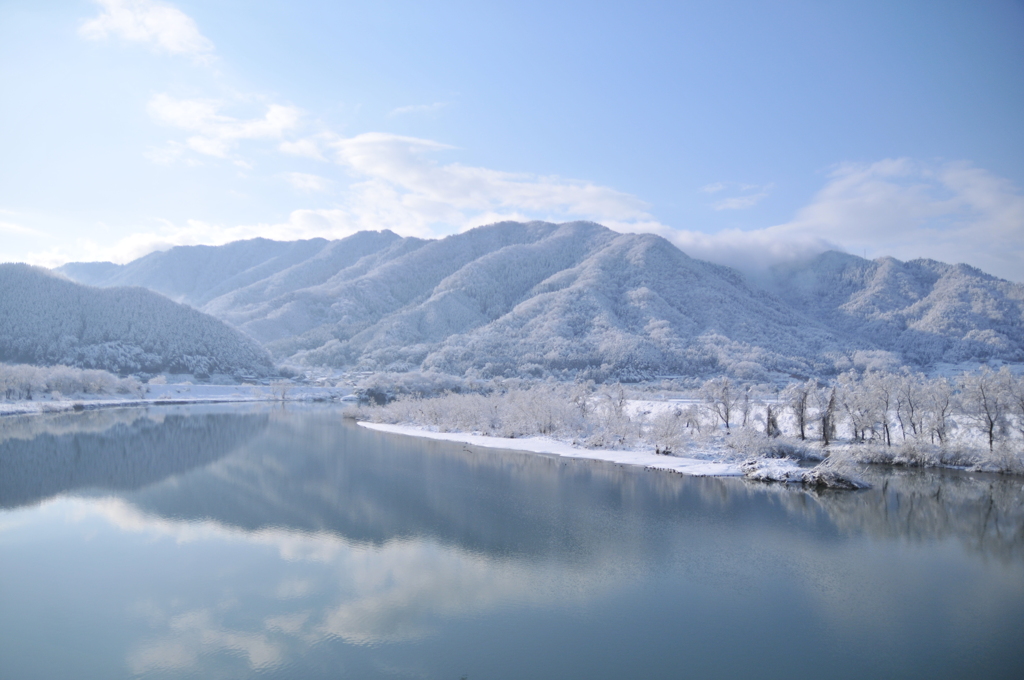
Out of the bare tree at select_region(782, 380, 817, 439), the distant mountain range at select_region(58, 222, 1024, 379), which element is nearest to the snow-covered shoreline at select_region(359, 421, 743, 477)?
the bare tree at select_region(782, 380, 817, 439)

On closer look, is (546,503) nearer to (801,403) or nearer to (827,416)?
(827,416)

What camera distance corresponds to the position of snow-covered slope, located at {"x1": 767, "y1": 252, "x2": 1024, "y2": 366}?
3937 inches

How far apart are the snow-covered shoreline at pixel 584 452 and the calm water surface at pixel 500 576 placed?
241 centimetres

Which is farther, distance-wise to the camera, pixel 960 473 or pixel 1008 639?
pixel 960 473

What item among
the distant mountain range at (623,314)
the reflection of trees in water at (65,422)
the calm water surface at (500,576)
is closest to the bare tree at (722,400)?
the calm water surface at (500,576)

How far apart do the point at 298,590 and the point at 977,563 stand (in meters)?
20.7

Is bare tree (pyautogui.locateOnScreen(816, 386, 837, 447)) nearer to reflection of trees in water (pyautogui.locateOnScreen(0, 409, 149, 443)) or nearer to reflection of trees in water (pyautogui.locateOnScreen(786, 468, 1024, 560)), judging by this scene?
reflection of trees in water (pyautogui.locateOnScreen(786, 468, 1024, 560))

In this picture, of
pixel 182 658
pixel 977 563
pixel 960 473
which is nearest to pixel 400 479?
pixel 182 658

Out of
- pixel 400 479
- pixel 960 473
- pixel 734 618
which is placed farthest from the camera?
pixel 960 473

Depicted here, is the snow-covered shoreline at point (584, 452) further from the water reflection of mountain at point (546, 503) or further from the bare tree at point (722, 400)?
the bare tree at point (722, 400)

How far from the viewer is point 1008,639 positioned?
13.5 m

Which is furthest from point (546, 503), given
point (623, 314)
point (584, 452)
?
point (623, 314)

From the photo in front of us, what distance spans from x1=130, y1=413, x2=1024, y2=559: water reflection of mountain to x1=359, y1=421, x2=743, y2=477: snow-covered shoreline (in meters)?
1.85

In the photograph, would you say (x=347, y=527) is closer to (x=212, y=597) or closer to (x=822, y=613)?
(x=212, y=597)
